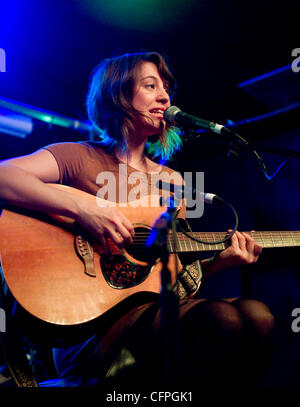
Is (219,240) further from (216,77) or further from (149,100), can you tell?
(216,77)

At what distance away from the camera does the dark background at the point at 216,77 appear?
2529 millimetres

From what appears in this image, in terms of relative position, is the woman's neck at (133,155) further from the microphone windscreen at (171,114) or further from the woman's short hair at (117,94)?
the microphone windscreen at (171,114)

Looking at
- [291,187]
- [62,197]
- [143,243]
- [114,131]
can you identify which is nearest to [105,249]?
[143,243]

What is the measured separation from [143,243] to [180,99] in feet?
6.56

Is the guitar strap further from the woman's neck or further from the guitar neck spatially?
the woman's neck

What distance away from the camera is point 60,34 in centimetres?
270

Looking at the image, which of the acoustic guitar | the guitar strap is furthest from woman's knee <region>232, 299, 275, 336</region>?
the guitar strap

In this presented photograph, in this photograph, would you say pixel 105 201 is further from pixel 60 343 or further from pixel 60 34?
pixel 60 34

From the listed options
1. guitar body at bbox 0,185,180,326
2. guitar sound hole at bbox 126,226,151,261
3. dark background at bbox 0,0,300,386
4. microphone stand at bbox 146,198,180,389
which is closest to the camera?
microphone stand at bbox 146,198,180,389

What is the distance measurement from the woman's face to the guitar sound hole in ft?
2.28

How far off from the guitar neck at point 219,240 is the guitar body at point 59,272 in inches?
7.7

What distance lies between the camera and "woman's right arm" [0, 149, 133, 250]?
155 centimetres

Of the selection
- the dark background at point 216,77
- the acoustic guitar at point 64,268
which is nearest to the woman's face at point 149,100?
the acoustic guitar at point 64,268

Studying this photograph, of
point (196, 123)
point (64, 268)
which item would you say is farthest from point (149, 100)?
point (64, 268)
